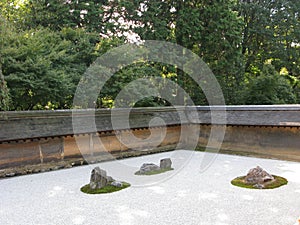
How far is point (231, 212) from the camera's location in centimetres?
423

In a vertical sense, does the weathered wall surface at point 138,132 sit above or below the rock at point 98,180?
above

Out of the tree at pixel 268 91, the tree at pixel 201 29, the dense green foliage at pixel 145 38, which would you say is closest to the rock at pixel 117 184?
the dense green foliage at pixel 145 38

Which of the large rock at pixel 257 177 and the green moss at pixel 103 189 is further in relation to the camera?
the large rock at pixel 257 177

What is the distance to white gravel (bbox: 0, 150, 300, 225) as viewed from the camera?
406 centimetres

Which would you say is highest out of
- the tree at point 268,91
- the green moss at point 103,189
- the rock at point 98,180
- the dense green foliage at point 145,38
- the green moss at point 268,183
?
the dense green foliage at point 145,38

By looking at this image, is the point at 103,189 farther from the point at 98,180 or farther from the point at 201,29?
the point at 201,29

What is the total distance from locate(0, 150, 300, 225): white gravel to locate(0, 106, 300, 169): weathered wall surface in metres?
0.85

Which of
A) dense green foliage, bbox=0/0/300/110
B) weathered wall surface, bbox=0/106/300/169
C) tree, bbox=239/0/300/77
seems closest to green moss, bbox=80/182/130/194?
weathered wall surface, bbox=0/106/300/169

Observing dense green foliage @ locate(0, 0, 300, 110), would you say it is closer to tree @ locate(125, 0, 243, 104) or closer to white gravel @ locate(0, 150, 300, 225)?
tree @ locate(125, 0, 243, 104)

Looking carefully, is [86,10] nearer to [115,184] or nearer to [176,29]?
[176,29]

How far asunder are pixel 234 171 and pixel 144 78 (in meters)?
5.28

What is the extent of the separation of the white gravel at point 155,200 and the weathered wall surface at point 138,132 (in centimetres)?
85

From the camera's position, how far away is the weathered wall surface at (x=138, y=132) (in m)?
7.13

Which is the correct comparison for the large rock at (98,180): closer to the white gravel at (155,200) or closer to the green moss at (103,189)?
the green moss at (103,189)
